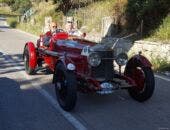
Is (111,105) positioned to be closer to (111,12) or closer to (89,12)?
(111,12)

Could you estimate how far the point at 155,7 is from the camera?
55.1 ft

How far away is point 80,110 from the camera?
8.23 meters

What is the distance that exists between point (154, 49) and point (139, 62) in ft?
15.9

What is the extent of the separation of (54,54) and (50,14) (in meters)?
25.0

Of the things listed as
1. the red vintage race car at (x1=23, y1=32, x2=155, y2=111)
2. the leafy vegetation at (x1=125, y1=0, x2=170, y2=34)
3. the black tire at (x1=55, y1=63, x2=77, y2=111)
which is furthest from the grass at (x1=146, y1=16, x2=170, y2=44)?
the black tire at (x1=55, y1=63, x2=77, y2=111)

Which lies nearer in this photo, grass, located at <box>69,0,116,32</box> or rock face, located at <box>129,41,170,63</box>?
rock face, located at <box>129,41,170,63</box>

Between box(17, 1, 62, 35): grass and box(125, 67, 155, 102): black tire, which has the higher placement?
box(17, 1, 62, 35): grass

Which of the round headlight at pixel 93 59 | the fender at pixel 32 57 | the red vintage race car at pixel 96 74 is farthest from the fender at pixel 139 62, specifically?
the fender at pixel 32 57

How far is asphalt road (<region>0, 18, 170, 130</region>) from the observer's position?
732 centimetres

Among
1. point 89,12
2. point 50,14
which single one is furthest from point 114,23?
point 50,14

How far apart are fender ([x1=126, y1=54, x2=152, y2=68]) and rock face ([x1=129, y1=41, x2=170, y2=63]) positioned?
12.8ft

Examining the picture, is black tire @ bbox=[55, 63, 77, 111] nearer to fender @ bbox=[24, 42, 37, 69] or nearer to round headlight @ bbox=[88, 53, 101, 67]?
round headlight @ bbox=[88, 53, 101, 67]

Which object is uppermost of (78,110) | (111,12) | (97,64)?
(111,12)

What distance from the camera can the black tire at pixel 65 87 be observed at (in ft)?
26.0
